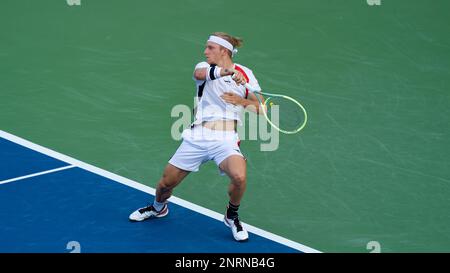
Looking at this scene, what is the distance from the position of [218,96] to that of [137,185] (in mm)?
1987

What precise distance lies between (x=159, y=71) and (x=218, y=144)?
16.1 feet

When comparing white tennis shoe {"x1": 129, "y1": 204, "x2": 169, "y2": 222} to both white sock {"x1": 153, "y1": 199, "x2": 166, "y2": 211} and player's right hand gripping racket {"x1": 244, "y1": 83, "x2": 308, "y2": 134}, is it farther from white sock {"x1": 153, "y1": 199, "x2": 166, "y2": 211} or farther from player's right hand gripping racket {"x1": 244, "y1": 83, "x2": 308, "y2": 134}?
player's right hand gripping racket {"x1": 244, "y1": 83, "x2": 308, "y2": 134}

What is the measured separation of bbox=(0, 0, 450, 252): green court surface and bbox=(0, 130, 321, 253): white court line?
12 cm

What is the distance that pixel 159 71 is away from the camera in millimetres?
13555

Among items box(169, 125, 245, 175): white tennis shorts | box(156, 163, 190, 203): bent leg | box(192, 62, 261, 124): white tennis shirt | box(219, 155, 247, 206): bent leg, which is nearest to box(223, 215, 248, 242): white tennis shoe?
box(219, 155, 247, 206): bent leg

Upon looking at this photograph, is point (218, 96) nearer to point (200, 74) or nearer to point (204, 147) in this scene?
point (200, 74)

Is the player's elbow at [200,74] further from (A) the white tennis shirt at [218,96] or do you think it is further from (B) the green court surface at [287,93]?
(B) the green court surface at [287,93]

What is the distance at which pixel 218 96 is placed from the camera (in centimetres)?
896

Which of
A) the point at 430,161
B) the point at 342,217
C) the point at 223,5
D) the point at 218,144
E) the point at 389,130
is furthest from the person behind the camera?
the point at 223,5

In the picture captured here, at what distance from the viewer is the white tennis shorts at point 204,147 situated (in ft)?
29.2

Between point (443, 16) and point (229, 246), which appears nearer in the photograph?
point (229, 246)

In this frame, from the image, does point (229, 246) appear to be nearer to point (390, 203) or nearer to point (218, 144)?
point (218, 144)

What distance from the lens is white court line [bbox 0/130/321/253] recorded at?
9.12 meters

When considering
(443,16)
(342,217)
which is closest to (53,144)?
(342,217)
